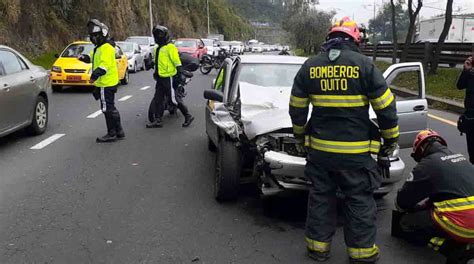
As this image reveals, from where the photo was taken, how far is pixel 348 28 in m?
3.76

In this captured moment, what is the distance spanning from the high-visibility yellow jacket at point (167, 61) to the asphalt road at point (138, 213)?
167cm

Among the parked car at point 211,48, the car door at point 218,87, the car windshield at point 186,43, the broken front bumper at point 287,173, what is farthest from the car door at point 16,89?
the parked car at point 211,48

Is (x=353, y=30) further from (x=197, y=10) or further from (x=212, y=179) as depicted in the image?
(x=197, y=10)

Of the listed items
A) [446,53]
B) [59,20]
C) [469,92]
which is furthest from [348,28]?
[59,20]

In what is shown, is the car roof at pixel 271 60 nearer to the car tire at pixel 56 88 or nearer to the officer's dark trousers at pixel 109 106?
the officer's dark trousers at pixel 109 106

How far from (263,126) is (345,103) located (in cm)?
111

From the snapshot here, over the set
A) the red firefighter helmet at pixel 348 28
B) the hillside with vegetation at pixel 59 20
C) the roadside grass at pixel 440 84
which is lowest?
the roadside grass at pixel 440 84

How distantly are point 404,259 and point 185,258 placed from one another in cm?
169

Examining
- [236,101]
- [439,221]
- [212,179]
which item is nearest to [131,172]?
[212,179]

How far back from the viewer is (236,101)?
19.2 ft

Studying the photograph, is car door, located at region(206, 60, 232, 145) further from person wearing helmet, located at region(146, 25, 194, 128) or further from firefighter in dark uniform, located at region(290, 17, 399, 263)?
firefighter in dark uniform, located at region(290, 17, 399, 263)

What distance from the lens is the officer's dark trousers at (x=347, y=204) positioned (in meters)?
3.77

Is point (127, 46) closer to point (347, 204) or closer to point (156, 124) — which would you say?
point (156, 124)

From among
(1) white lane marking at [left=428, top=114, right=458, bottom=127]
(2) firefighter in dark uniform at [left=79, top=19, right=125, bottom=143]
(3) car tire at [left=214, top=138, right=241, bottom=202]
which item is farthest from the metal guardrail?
(3) car tire at [left=214, top=138, right=241, bottom=202]
